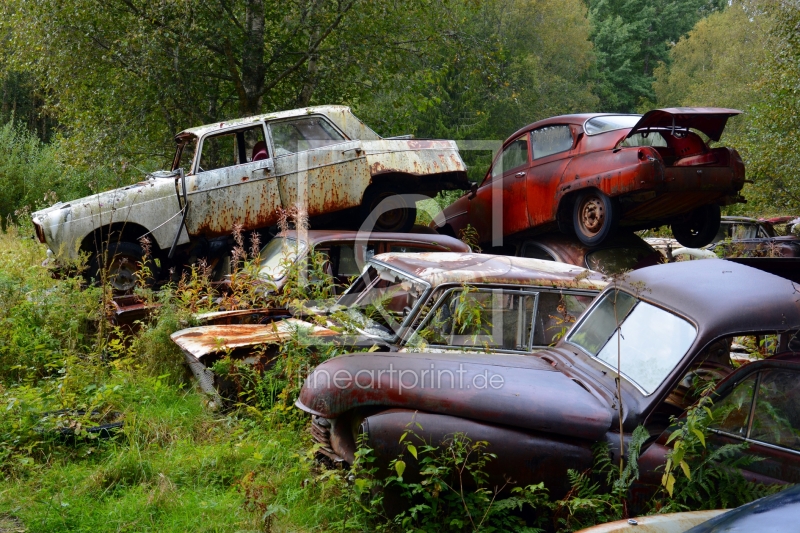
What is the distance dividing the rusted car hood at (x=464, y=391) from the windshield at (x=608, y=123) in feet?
16.2

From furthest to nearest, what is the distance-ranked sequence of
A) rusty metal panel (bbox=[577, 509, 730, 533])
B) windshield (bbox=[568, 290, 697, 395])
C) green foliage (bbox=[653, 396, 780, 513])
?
windshield (bbox=[568, 290, 697, 395])
green foliage (bbox=[653, 396, 780, 513])
rusty metal panel (bbox=[577, 509, 730, 533])

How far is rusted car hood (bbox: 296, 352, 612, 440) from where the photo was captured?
3.64 meters

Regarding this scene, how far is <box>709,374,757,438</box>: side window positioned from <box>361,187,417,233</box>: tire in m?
6.13

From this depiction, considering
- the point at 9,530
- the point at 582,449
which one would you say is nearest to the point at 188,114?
the point at 9,530

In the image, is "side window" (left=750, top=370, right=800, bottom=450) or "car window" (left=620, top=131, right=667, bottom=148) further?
"car window" (left=620, top=131, right=667, bottom=148)

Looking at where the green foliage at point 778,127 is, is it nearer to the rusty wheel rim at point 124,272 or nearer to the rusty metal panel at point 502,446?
the rusty wheel rim at point 124,272

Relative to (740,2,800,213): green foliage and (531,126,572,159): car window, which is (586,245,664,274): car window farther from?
(740,2,800,213): green foliage

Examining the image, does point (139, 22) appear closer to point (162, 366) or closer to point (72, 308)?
point (72, 308)

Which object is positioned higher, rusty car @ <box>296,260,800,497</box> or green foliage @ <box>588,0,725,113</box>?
green foliage @ <box>588,0,725,113</box>

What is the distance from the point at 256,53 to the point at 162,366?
8.07 meters

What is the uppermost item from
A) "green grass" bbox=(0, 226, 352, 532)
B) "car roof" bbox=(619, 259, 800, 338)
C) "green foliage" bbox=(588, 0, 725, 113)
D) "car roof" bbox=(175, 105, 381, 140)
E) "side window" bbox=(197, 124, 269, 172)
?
"green foliage" bbox=(588, 0, 725, 113)

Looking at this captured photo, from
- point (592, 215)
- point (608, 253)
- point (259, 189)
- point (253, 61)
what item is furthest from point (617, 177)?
point (253, 61)

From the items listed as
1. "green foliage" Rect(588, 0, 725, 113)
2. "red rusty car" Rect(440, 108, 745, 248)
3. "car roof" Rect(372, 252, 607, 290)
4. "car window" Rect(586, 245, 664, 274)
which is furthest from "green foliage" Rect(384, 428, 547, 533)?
"green foliage" Rect(588, 0, 725, 113)

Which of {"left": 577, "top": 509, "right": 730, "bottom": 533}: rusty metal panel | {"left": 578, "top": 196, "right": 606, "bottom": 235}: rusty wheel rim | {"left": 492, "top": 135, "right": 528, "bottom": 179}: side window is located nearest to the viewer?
{"left": 577, "top": 509, "right": 730, "bottom": 533}: rusty metal panel
